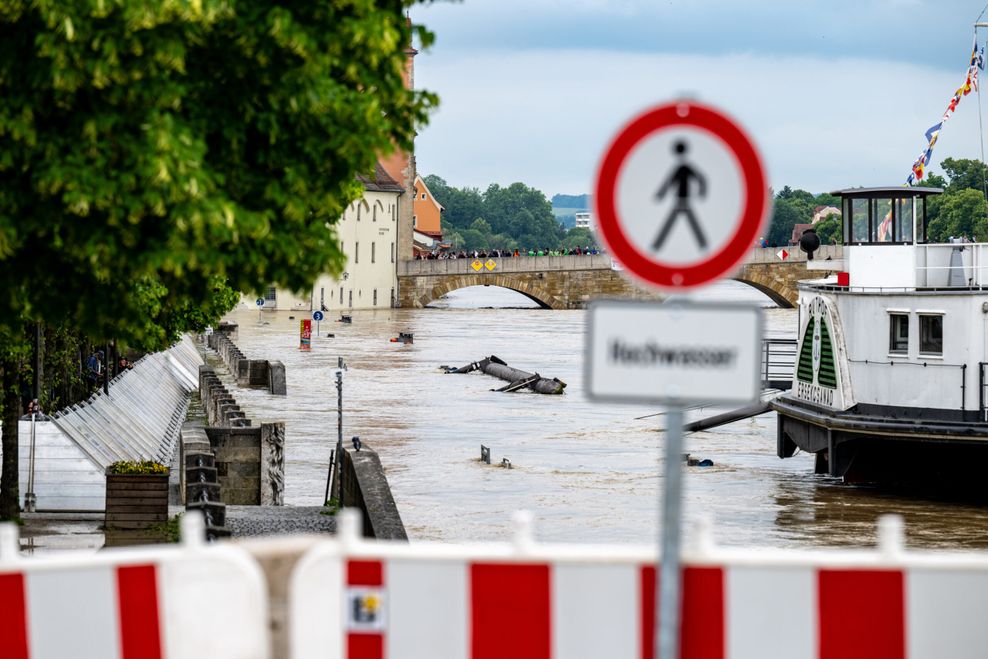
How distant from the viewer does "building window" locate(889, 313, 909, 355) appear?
26.9 meters

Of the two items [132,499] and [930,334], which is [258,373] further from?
[132,499]

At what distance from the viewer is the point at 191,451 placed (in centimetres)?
1992

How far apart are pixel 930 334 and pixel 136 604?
23.0m

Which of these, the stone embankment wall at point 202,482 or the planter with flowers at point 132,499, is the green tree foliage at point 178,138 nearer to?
the stone embankment wall at point 202,482

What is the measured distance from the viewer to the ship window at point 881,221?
1150 inches

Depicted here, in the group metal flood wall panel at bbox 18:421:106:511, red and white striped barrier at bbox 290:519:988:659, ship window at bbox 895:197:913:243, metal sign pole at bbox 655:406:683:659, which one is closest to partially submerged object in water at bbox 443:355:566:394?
ship window at bbox 895:197:913:243

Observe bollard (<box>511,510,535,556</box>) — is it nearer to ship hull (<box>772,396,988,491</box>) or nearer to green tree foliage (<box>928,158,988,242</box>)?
ship hull (<box>772,396,988,491</box>)

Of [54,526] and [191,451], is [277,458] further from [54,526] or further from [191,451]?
[54,526]

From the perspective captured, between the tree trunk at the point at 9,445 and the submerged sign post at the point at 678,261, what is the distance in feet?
41.7

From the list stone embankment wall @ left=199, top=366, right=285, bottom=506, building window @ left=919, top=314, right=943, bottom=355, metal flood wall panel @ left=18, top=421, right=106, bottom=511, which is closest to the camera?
metal flood wall panel @ left=18, top=421, right=106, bottom=511

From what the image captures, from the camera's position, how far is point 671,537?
434 centimetres

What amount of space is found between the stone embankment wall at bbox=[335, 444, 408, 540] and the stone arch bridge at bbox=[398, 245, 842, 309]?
97036 millimetres

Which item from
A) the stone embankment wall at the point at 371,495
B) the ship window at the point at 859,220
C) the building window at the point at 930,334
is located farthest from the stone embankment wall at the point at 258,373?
the stone embankment wall at the point at 371,495

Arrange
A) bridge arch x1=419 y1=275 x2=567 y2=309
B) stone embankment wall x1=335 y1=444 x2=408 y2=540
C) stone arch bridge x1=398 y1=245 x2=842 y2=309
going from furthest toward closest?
bridge arch x1=419 y1=275 x2=567 y2=309
stone arch bridge x1=398 y1=245 x2=842 y2=309
stone embankment wall x1=335 y1=444 x2=408 y2=540
